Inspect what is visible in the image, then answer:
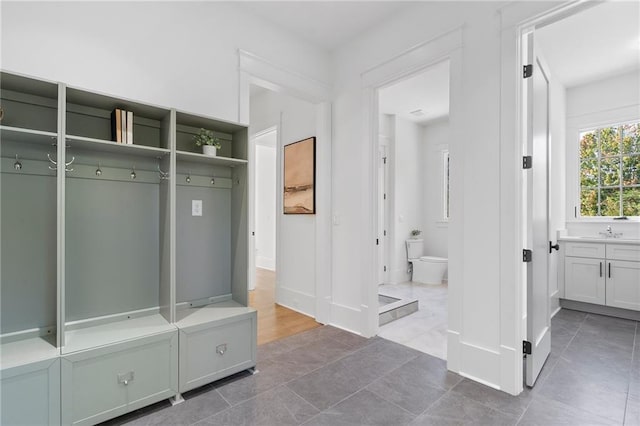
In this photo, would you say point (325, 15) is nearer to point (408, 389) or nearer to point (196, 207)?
point (196, 207)

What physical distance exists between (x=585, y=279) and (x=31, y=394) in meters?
5.23

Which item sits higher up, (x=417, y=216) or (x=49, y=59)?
(x=49, y=59)

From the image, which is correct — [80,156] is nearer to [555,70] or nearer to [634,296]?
[555,70]

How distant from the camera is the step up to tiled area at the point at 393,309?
348 cm

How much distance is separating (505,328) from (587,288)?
2631mm

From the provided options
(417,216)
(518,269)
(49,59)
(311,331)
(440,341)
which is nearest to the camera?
(49,59)

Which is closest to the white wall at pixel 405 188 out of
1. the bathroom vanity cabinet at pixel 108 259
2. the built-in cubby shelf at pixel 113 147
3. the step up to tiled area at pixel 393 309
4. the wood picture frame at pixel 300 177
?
the step up to tiled area at pixel 393 309

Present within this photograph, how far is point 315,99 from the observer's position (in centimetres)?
342

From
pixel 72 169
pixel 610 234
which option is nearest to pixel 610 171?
pixel 610 234

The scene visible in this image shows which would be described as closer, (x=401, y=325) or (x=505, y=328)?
(x=505, y=328)

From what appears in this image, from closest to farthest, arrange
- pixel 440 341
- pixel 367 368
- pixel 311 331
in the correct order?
1. pixel 367 368
2. pixel 440 341
3. pixel 311 331

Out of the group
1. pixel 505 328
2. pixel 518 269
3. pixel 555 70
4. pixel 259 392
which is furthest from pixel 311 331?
pixel 555 70

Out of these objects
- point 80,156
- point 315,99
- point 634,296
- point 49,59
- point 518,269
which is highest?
point 315,99

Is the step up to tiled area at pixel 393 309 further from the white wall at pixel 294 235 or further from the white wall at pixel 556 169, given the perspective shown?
the white wall at pixel 556 169
